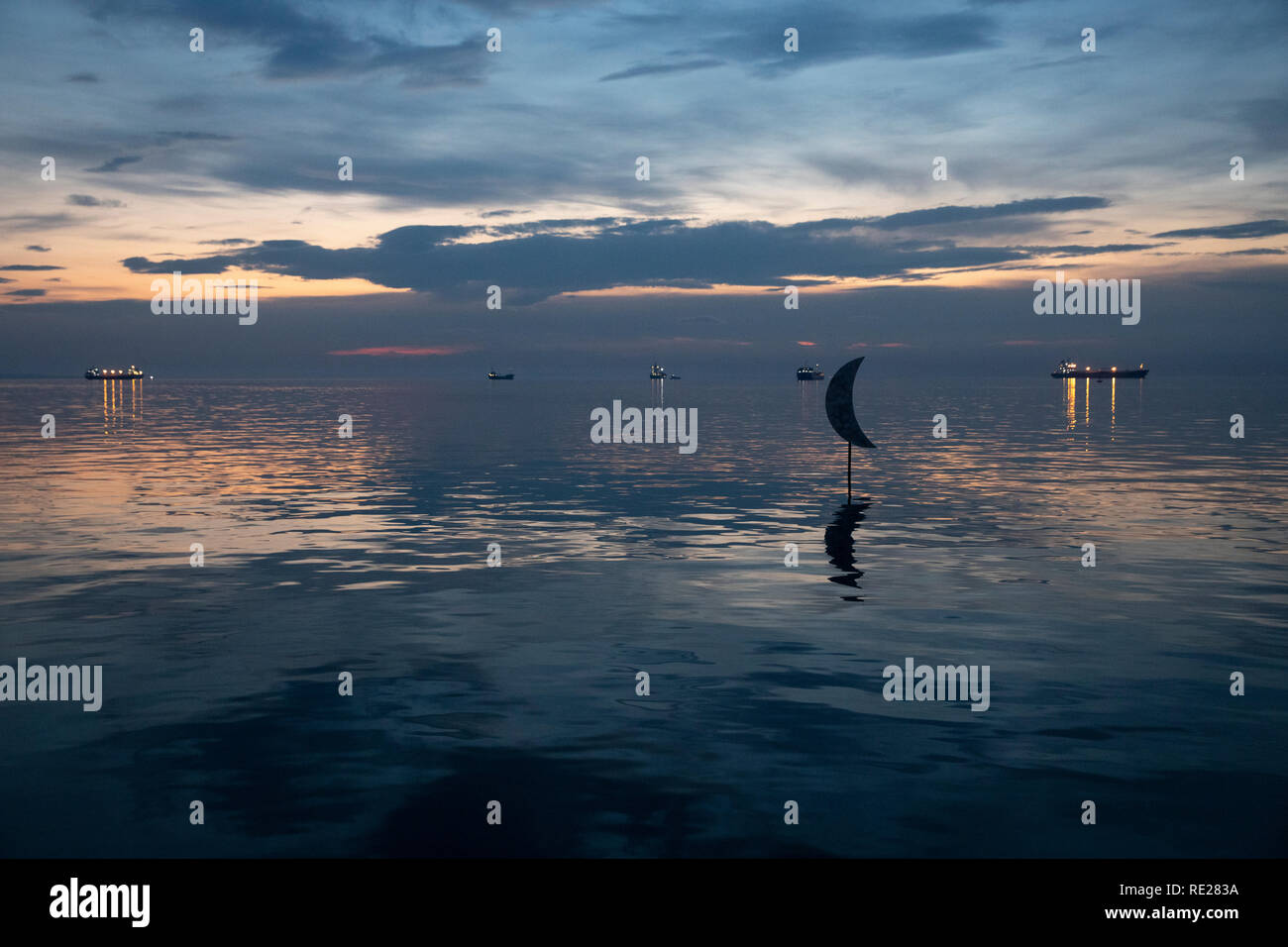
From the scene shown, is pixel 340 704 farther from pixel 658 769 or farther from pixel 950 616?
pixel 950 616

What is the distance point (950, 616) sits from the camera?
2216cm

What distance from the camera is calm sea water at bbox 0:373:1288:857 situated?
39.6ft

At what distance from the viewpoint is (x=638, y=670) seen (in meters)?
18.3

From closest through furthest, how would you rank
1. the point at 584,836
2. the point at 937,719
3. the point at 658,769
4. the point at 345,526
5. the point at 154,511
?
the point at 584,836, the point at 658,769, the point at 937,719, the point at 345,526, the point at 154,511

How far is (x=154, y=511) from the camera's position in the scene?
38281 mm

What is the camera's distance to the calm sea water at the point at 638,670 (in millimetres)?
12078
